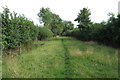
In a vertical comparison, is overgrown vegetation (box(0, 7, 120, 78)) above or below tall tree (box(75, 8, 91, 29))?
below

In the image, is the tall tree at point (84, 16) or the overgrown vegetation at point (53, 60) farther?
the tall tree at point (84, 16)

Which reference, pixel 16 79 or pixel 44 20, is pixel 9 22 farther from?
pixel 44 20

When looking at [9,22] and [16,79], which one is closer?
[16,79]

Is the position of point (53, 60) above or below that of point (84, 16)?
below

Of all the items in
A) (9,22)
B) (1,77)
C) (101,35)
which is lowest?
(1,77)

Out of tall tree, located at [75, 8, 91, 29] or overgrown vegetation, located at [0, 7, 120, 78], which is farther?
tall tree, located at [75, 8, 91, 29]

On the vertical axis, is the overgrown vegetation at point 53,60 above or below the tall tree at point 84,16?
below

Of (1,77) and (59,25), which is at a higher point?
(59,25)

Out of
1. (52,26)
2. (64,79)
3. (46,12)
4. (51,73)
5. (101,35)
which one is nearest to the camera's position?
(64,79)

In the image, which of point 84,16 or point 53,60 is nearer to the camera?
point 53,60

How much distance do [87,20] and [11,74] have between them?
81.9 feet

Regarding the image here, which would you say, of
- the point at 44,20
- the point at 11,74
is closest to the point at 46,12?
the point at 44,20

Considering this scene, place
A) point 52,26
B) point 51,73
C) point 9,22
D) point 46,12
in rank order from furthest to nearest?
1. point 52,26
2. point 46,12
3. point 9,22
4. point 51,73

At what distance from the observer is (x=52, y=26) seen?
52875 mm
